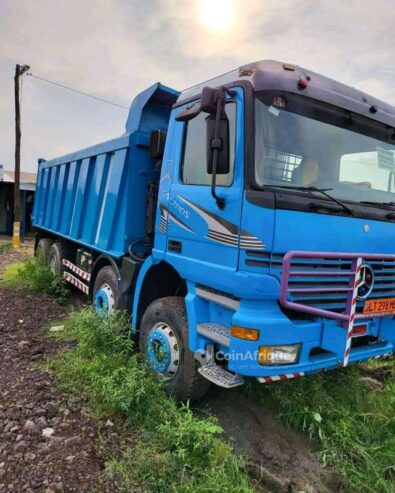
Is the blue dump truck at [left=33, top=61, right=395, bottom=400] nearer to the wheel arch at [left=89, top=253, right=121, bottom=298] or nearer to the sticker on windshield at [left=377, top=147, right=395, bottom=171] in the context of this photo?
the sticker on windshield at [left=377, top=147, right=395, bottom=171]

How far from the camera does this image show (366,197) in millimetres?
3545

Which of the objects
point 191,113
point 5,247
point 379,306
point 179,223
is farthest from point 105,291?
point 5,247

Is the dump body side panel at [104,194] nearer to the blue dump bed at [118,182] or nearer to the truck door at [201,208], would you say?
the blue dump bed at [118,182]

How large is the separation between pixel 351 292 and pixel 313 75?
5.75ft

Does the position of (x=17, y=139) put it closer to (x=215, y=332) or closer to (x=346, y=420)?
(x=215, y=332)

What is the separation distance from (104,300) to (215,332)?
8.08 ft

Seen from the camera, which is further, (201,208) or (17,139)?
(17,139)

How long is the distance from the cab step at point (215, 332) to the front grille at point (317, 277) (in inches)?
22.1

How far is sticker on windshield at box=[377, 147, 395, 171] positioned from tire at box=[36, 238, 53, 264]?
6736 millimetres

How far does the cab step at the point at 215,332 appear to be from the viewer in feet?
10.1

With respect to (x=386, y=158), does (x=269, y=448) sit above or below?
below

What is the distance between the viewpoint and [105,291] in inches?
207

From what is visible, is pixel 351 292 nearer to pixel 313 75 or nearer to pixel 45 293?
pixel 313 75

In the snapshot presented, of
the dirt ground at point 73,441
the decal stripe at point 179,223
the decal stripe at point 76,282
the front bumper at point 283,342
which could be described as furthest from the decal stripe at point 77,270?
the front bumper at point 283,342
